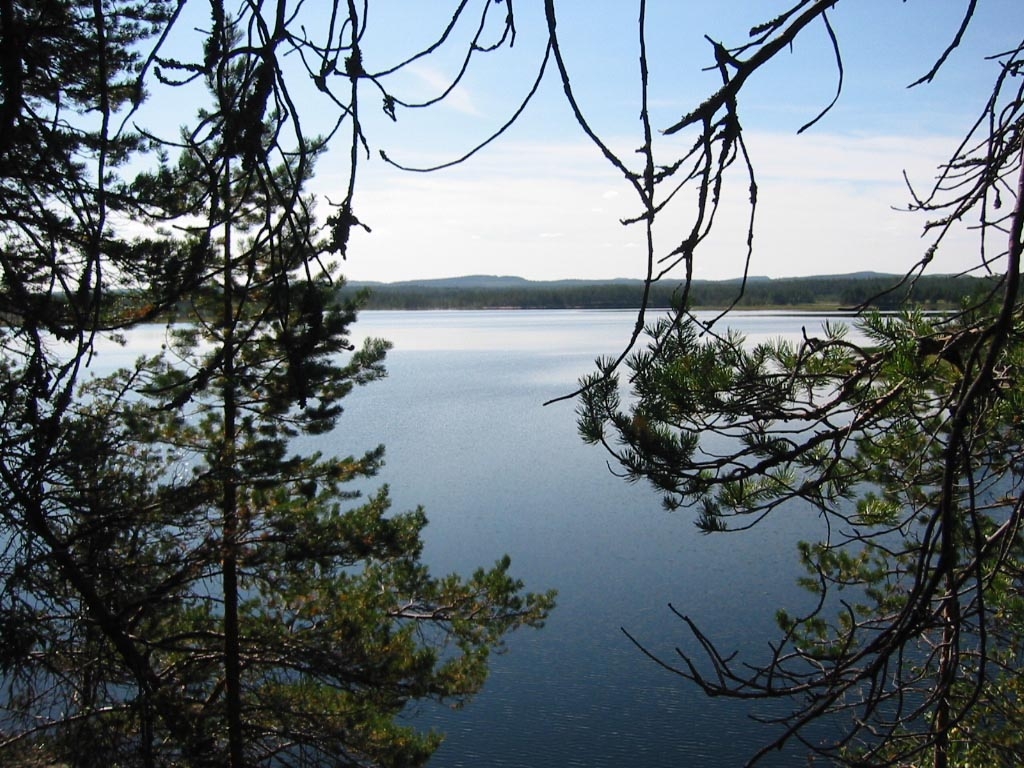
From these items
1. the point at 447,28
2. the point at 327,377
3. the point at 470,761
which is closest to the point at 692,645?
the point at 470,761

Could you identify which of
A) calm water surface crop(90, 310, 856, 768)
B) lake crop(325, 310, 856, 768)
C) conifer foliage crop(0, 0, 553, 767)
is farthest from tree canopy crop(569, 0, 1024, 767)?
lake crop(325, 310, 856, 768)

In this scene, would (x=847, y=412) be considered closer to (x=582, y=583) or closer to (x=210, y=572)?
(x=210, y=572)

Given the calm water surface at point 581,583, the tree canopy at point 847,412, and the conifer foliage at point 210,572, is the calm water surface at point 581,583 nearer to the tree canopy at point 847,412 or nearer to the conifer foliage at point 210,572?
the conifer foliage at point 210,572

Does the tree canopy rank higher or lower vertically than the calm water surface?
higher

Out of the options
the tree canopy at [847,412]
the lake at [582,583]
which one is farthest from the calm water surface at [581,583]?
the tree canopy at [847,412]

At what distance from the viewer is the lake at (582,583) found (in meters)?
8.88

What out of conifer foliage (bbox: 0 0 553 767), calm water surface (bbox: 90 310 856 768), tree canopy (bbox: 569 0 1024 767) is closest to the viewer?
tree canopy (bbox: 569 0 1024 767)

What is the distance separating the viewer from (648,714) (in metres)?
9.27

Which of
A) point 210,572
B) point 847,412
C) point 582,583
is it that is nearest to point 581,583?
point 582,583

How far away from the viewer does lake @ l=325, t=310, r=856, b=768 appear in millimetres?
8883

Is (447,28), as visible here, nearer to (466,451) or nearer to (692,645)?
(692,645)

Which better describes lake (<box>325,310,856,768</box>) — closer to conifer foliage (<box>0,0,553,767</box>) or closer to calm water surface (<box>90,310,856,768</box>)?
calm water surface (<box>90,310,856,768</box>)

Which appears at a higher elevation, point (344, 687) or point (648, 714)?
point (344, 687)

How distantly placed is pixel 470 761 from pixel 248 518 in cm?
372
